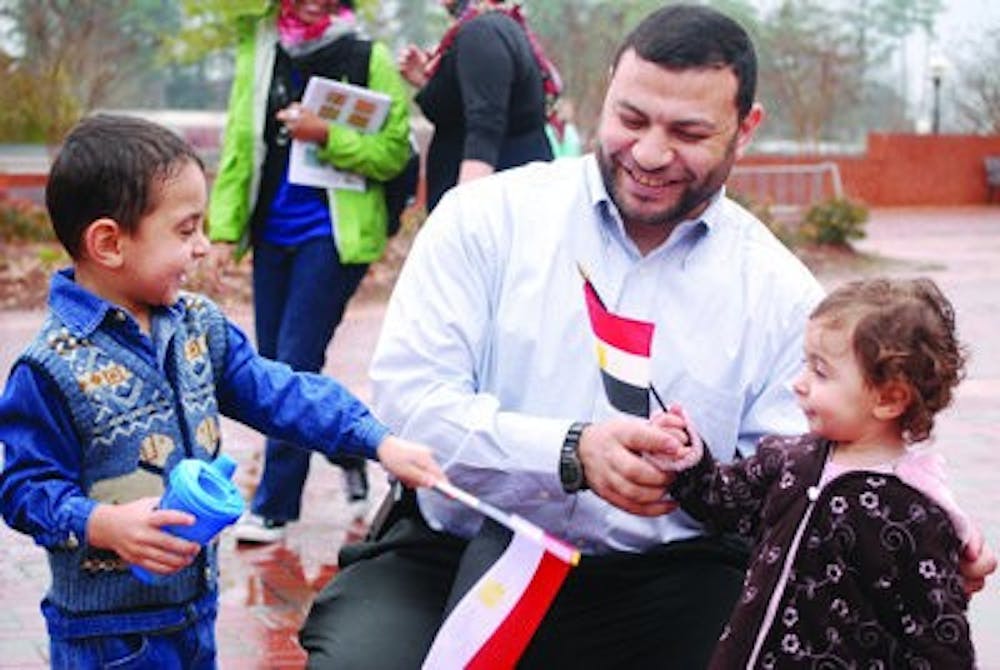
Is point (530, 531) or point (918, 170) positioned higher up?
point (530, 531)

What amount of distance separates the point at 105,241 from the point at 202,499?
53cm

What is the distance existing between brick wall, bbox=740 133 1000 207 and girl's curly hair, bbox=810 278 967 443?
34902mm

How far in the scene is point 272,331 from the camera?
602 cm

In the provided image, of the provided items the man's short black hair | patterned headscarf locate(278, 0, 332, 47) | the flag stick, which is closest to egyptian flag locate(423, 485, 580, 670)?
the flag stick

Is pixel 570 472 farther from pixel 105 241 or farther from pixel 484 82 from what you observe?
pixel 484 82

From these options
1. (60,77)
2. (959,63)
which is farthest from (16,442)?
(959,63)

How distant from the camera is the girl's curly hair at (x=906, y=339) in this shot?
114 inches

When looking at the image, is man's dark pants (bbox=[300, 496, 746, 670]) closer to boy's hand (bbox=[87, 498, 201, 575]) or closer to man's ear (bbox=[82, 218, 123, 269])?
boy's hand (bbox=[87, 498, 201, 575])

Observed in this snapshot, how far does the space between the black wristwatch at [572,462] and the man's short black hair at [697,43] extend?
2.31ft

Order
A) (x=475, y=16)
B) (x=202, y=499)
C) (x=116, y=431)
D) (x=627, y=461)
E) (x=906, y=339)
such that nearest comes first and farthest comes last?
(x=202, y=499) → (x=906, y=339) → (x=116, y=431) → (x=627, y=461) → (x=475, y=16)

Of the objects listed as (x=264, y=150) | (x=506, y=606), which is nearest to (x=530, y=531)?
(x=506, y=606)

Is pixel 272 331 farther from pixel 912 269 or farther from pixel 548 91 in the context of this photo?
pixel 912 269

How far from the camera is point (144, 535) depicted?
2.83 m

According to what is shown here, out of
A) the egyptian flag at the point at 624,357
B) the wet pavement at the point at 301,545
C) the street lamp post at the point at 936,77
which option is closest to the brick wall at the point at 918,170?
the street lamp post at the point at 936,77
